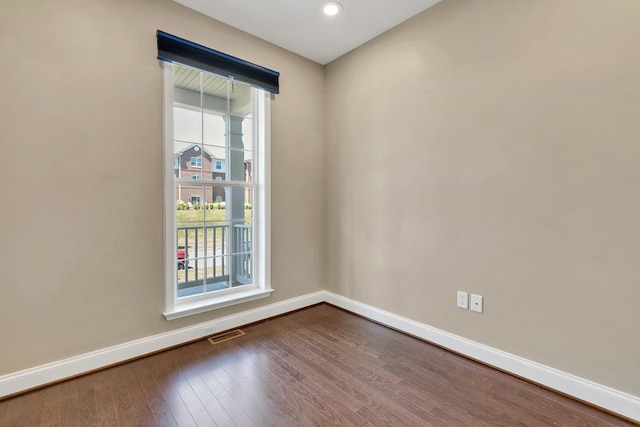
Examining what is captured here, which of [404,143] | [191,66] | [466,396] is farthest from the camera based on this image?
[404,143]

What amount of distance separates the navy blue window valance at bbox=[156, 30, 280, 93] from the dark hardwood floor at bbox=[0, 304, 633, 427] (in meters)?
2.31

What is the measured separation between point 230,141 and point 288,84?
876mm

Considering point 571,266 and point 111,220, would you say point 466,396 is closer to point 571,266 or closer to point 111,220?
point 571,266

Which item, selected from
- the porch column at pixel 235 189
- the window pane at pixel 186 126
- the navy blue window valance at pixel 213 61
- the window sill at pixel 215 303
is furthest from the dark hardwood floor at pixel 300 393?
the navy blue window valance at pixel 213 61

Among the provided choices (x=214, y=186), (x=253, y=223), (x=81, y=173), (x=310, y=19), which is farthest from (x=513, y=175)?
(x=81, y=173)

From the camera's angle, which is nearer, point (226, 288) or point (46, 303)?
point (46, 303)

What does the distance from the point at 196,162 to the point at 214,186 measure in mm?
263

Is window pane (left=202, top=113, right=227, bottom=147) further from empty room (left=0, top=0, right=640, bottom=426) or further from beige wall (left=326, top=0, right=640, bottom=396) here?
beige wall (left=326, top=0, right=640, bottom=396)

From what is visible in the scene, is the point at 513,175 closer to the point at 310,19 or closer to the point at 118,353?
the point at 310,19

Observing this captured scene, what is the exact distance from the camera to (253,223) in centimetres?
299

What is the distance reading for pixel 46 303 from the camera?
1.86 metres

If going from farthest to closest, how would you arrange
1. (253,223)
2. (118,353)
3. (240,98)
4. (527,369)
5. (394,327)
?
(253,223) < (240,98) < (394,327) < (118,353) < (527,369)

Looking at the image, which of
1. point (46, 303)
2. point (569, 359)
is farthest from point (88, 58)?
point (569, 359)

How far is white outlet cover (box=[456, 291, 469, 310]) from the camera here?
7.25 feet
